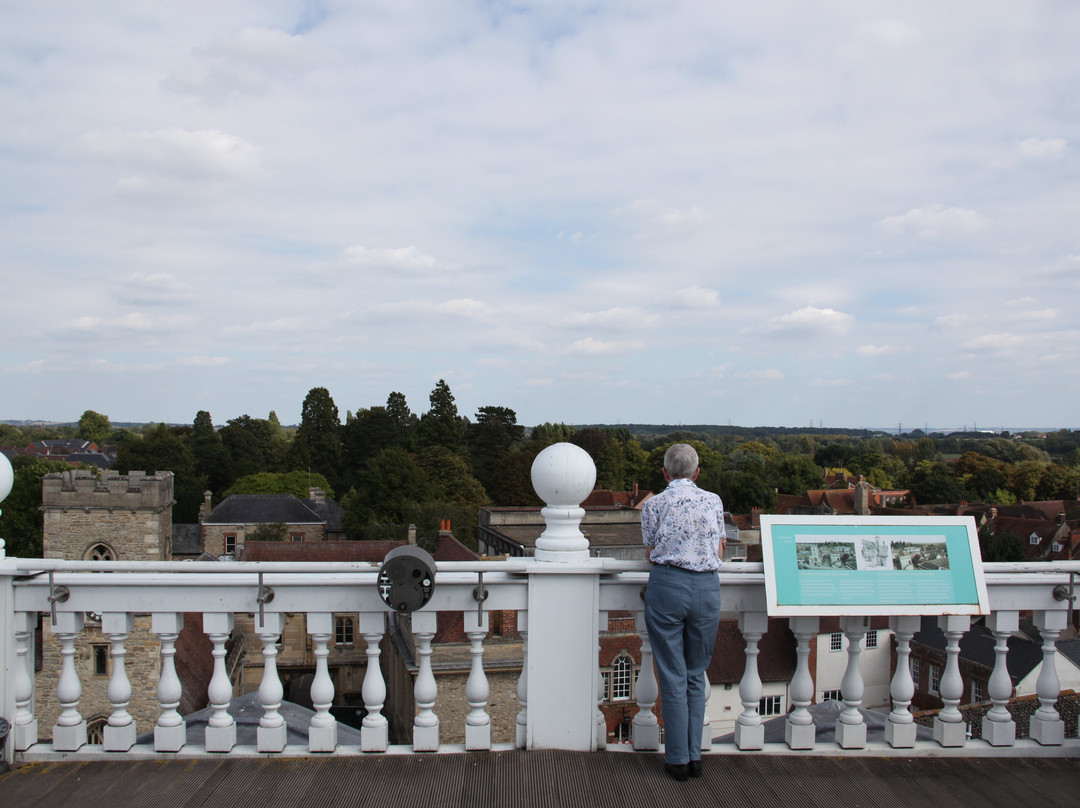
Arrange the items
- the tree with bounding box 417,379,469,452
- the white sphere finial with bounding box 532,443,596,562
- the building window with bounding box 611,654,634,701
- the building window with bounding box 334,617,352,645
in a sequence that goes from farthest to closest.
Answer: the tree with bounding box 417,379,469,452, the building window with bounding box 334,617,352,645, the building window with bounding box 611,654,634,701, the white sphere finial with bounding box 532,443,596,562

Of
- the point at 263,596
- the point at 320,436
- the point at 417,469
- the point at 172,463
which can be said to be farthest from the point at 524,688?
the point at 320,436

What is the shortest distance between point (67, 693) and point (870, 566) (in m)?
4.07

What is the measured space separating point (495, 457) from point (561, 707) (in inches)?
2810

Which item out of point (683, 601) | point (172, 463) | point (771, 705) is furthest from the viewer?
point (172, 463)

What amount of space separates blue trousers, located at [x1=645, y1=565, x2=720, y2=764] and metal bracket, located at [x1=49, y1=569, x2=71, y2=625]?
2875 mm

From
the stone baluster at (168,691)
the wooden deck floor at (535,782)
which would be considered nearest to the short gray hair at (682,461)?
the wooden deck floor at (535,782)

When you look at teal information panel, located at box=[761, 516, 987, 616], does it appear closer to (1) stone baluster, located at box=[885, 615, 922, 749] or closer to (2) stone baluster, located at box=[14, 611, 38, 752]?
(1) stone baluster, located at box=[885, 615, 922, 749]

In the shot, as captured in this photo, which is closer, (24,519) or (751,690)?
(751,690)

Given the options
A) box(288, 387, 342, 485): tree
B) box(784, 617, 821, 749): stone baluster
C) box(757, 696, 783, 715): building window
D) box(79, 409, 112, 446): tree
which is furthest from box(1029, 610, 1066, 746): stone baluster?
box(79, 409, 112, 446): tree

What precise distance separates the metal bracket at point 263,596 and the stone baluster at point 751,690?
7.87 feet

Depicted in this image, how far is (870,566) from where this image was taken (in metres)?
3.68

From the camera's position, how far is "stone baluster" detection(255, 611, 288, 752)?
3574 millimetres

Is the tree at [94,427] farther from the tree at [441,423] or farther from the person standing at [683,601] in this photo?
the person standing at [683,601]

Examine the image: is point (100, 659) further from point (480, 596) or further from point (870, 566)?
point (870, 566)
